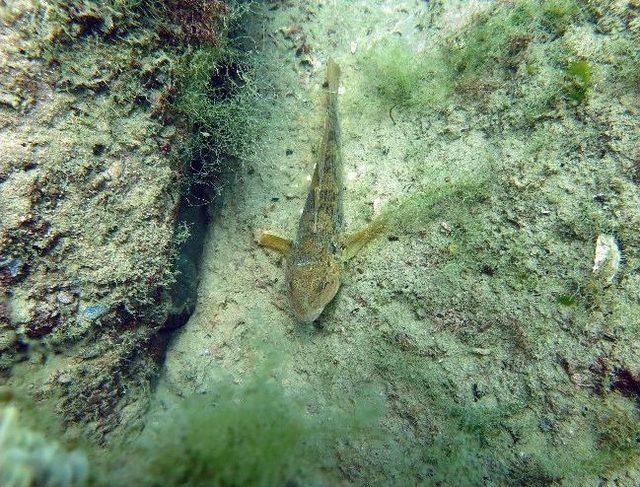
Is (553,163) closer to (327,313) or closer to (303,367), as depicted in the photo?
(327,313)

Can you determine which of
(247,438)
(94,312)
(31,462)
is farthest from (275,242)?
(31,462)

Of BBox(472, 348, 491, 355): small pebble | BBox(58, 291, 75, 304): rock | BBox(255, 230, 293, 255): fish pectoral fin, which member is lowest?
BBox(472, 348, 491, 355): small pebble

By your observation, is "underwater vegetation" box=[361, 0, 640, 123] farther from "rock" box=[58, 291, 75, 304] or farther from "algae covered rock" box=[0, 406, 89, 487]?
"algae covered rock" box=[0, 406, 89, 487]

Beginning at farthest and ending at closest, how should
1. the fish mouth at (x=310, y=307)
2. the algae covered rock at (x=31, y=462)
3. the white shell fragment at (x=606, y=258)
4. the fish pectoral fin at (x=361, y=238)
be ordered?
the fish pectoral fin at (x=361, y=238), the fish mouth at (x=310, y=307), the white shell fragment at (x=606, y=258), the algae covered rock at (x=31, y=462)

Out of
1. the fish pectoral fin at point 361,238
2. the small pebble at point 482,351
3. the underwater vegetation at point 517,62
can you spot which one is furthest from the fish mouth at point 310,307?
the underwater vegetation at point 517,62

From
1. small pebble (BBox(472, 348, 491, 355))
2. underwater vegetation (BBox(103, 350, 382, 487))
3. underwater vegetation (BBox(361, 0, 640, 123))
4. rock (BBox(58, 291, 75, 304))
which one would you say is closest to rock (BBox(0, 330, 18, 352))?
rock (BBox(58, 291, 75, 304))

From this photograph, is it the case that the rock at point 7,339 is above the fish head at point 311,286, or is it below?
above

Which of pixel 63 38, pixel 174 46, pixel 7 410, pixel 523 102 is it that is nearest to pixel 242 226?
pixel 174 46

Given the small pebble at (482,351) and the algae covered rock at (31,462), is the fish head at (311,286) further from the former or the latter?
the algae covered rock at (31,462)

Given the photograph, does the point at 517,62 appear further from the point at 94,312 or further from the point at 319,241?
the point at 94,312
